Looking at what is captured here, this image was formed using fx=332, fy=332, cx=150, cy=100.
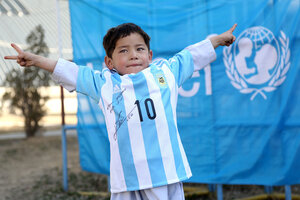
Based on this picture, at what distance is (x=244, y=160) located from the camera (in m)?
3.05

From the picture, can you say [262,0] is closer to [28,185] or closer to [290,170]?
[290,170]

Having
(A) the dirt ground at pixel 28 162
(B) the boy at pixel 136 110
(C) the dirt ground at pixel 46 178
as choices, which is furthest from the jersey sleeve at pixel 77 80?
(A) the dirt ground at pixel 28 162

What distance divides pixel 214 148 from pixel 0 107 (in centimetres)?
656

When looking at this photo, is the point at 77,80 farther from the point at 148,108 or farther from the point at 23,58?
the point at 148,108

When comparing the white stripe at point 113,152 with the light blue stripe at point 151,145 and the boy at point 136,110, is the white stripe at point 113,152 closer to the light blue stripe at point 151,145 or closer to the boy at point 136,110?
the boy at point 136,110

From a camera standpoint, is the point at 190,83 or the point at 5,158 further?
the point at 5,158

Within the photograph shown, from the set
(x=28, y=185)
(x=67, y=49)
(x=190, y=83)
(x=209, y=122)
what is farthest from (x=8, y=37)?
(x=209, y=122)

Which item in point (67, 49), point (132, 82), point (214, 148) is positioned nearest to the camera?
point (132, 82)

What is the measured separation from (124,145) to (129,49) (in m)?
0.52

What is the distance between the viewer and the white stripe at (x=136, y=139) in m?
1.63

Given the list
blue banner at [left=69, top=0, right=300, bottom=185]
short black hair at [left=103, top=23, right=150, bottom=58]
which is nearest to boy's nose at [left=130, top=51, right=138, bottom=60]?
short black hair at [left=103, top=23, right=150, bottom=58]

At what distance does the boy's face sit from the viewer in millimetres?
1790
